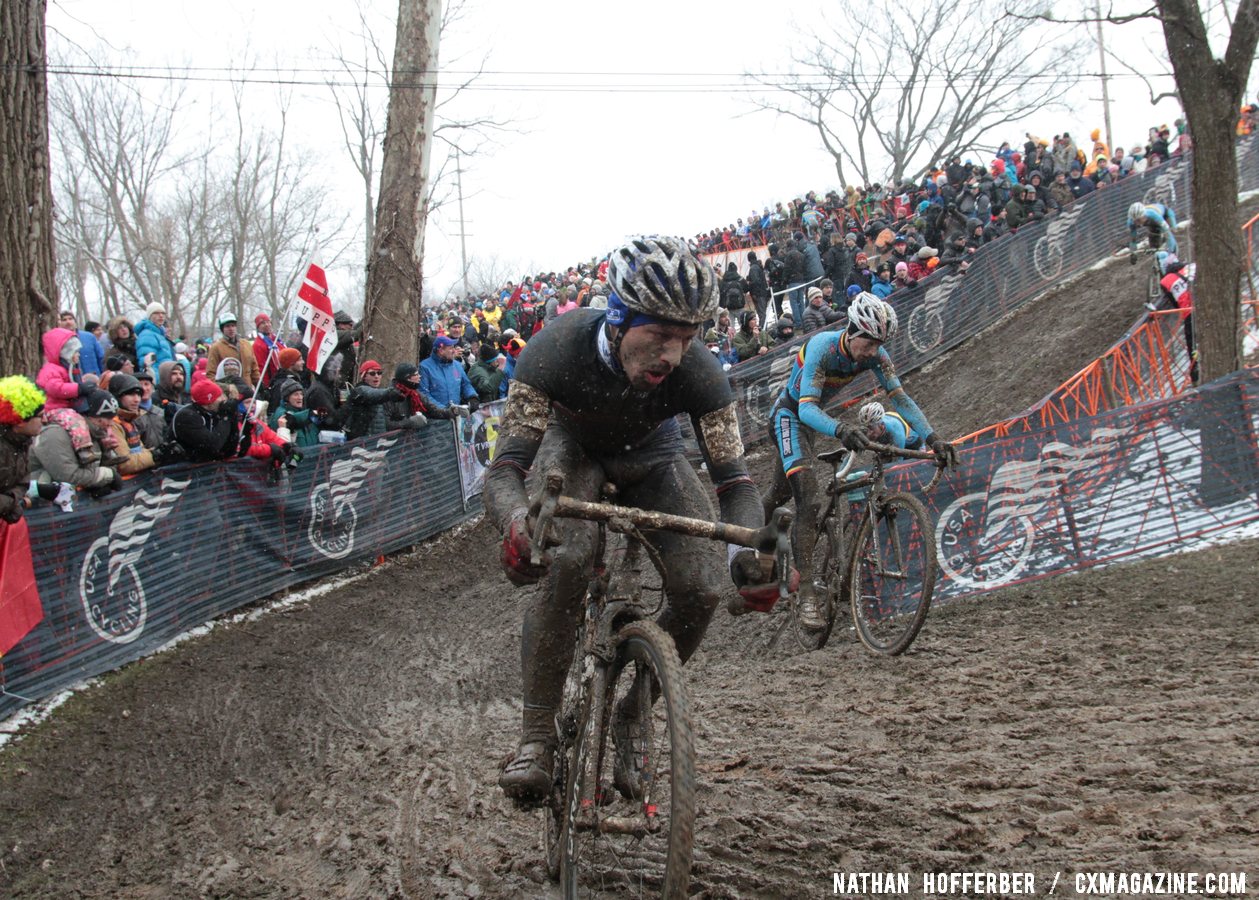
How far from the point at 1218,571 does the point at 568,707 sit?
231 inches

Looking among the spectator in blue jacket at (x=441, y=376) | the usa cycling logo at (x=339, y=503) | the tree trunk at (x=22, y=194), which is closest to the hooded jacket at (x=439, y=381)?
the spectator in blue jacket at (x=441, y=376)

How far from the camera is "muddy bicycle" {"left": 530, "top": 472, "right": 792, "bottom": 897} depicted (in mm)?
3105

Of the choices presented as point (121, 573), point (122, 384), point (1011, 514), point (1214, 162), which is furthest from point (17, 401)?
point (1214, 162)

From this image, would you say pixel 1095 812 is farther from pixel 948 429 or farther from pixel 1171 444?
pixel 948 429

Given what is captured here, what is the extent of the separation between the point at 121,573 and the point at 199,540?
1.04 meters

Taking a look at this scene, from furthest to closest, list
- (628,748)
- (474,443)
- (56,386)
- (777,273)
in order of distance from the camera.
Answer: (777,273) < (474,443) < (56,386) < (628,748)

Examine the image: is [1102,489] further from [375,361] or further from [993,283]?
[993,283]

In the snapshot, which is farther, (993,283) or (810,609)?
(993,283)

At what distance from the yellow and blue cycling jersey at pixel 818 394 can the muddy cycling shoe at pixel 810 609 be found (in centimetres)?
92

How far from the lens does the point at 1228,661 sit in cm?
544

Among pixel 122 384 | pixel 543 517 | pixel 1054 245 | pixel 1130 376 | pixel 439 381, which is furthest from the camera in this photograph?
pixel 1054 245

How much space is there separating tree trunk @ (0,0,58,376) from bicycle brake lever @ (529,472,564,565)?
6.67 m

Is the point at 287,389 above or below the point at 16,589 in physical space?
above

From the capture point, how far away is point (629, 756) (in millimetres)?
3619
